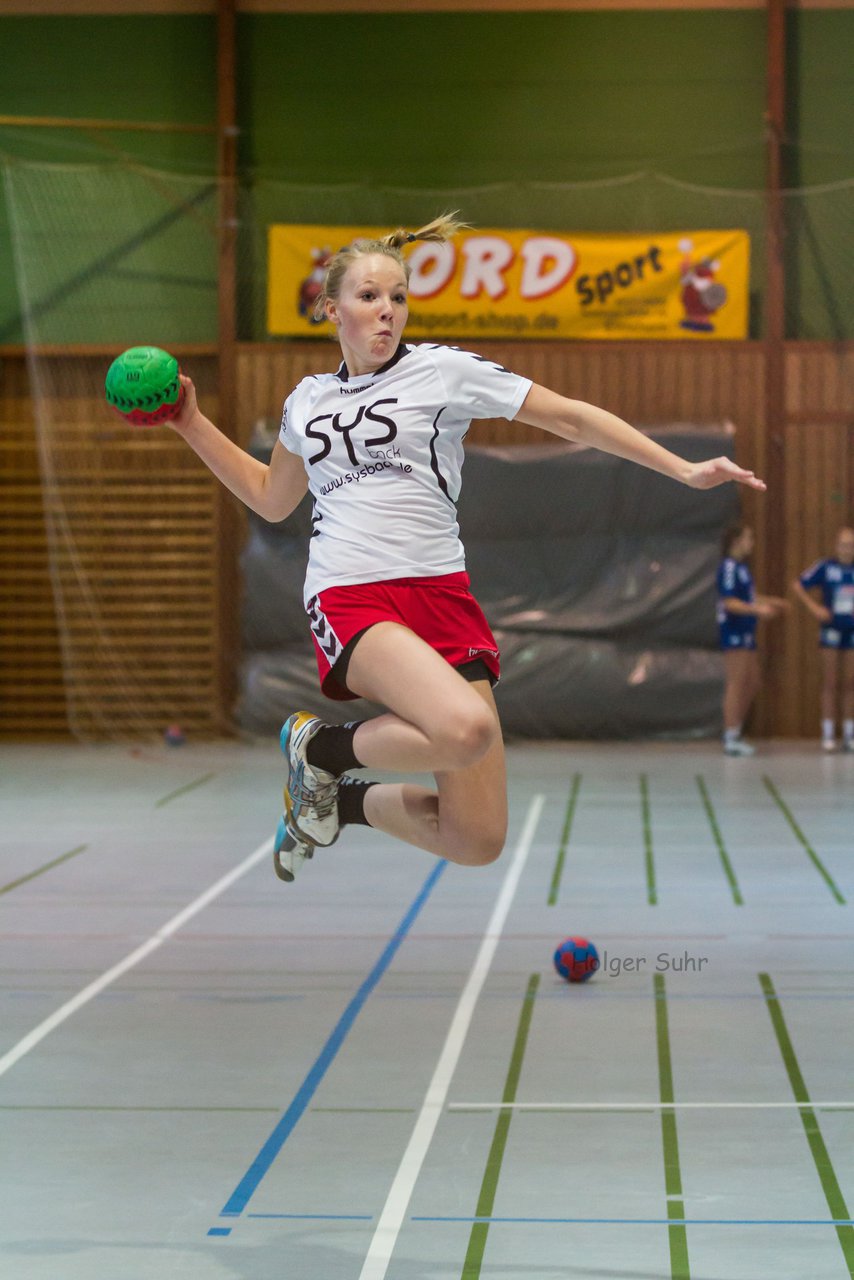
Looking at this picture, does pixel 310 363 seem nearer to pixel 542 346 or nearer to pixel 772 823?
pixel 542 346

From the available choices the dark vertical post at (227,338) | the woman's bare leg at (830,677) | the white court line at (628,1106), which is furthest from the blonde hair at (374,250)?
the dark vertical post at (227,338)

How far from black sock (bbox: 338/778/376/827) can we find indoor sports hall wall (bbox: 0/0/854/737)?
10.4 m

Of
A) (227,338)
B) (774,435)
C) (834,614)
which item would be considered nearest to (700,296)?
(774,435)

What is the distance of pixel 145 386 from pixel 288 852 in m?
1.33

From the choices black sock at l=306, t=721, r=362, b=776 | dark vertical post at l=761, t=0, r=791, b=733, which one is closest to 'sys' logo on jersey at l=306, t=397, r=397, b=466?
black sock at l=306, t=721, r=362, b=776

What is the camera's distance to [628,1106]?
4977 mm

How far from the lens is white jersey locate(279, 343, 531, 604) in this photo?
13.8 ft

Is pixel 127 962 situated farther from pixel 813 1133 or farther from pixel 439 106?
pixel 439 106

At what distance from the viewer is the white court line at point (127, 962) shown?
5.65 metres

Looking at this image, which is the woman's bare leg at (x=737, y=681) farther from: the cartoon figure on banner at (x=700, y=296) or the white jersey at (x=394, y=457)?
the white jersey at (x=394, y=457)

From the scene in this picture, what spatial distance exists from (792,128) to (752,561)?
4.13 metres

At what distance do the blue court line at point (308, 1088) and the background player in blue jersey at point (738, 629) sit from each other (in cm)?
677

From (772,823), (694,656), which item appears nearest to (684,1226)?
(772,823)

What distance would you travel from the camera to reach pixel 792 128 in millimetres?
15883
